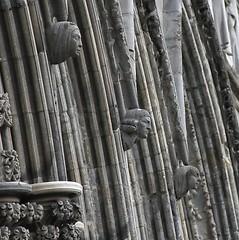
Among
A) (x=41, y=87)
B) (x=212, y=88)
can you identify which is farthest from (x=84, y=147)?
(x=212, y=88)

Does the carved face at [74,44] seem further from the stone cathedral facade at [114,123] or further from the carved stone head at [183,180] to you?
the carved stone head at [183,180]

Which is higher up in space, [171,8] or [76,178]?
[171,8]

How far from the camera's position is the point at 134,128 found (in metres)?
14.9

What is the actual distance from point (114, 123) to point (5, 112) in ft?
9.41

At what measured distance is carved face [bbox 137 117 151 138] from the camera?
14852 millimetres

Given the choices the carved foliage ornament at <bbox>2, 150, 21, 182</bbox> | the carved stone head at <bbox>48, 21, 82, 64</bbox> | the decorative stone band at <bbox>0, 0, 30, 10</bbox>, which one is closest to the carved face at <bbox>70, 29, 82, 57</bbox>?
the carved stone head at <bbox>48, 21, 82, 64</bbox>

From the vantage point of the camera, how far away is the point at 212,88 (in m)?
21.4

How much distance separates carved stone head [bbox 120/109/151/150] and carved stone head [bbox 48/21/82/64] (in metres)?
2.11

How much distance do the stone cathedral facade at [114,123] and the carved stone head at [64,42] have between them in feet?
0.04

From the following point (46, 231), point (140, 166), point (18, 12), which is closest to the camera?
point (46, 231)

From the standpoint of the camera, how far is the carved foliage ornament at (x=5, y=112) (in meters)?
11.8

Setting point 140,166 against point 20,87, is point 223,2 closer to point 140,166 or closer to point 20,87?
point 140,166

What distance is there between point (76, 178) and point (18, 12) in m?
2.02

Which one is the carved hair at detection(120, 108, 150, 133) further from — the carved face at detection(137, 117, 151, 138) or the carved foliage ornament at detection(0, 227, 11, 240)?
the carved foliage ornament at detection(0, 227, 11, 240)
